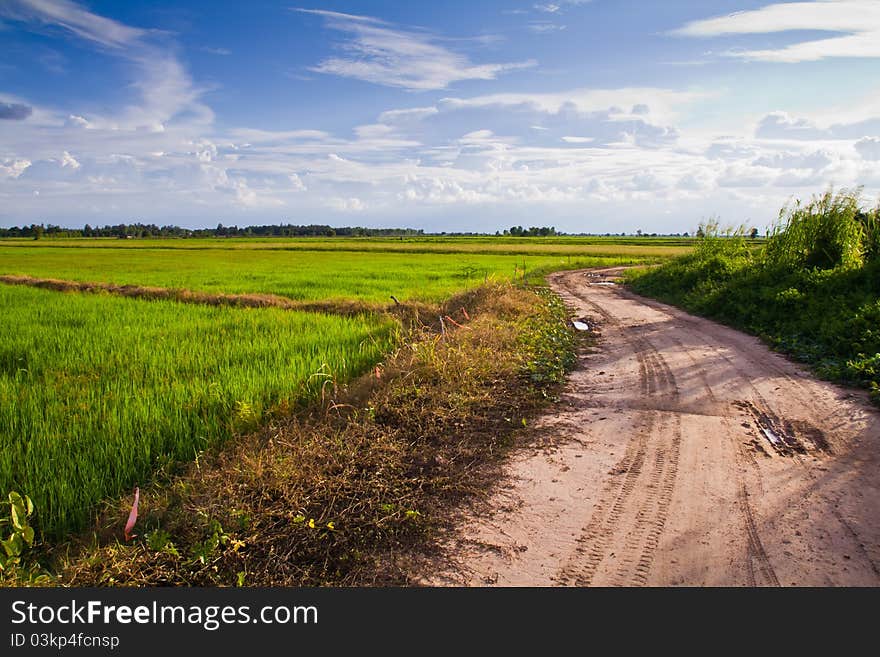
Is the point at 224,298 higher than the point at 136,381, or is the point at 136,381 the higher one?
the point at 224,298

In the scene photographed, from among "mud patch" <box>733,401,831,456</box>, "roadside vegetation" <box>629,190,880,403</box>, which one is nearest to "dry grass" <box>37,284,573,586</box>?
"mud patch" <box>733,401,831,456</box>

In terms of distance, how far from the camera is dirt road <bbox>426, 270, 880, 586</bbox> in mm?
Answer: 2850

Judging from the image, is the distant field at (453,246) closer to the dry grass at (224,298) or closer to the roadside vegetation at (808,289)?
the roadside vegetation at (808,289)

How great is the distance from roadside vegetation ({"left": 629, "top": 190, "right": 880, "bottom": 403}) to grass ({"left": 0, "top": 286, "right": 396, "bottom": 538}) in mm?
6453

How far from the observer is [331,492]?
3.65 metres

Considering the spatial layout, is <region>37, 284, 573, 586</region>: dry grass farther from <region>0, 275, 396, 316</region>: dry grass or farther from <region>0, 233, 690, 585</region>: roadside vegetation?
<region>0, 275, 396, 316</region>: dry grass

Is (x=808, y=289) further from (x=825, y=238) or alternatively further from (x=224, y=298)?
(x=224, y=298)

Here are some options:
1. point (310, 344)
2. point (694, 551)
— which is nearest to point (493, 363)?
point (310, 344)

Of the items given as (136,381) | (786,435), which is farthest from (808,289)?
(136,381)

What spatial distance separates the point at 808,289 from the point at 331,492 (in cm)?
1060

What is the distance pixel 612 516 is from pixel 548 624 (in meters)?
1.07

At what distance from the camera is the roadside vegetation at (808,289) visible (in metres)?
7.25

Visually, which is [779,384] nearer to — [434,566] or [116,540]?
[434,566]

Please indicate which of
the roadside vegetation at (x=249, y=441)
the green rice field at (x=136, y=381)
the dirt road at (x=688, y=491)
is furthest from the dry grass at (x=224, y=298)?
the dirt road at (x=688, y=491)
